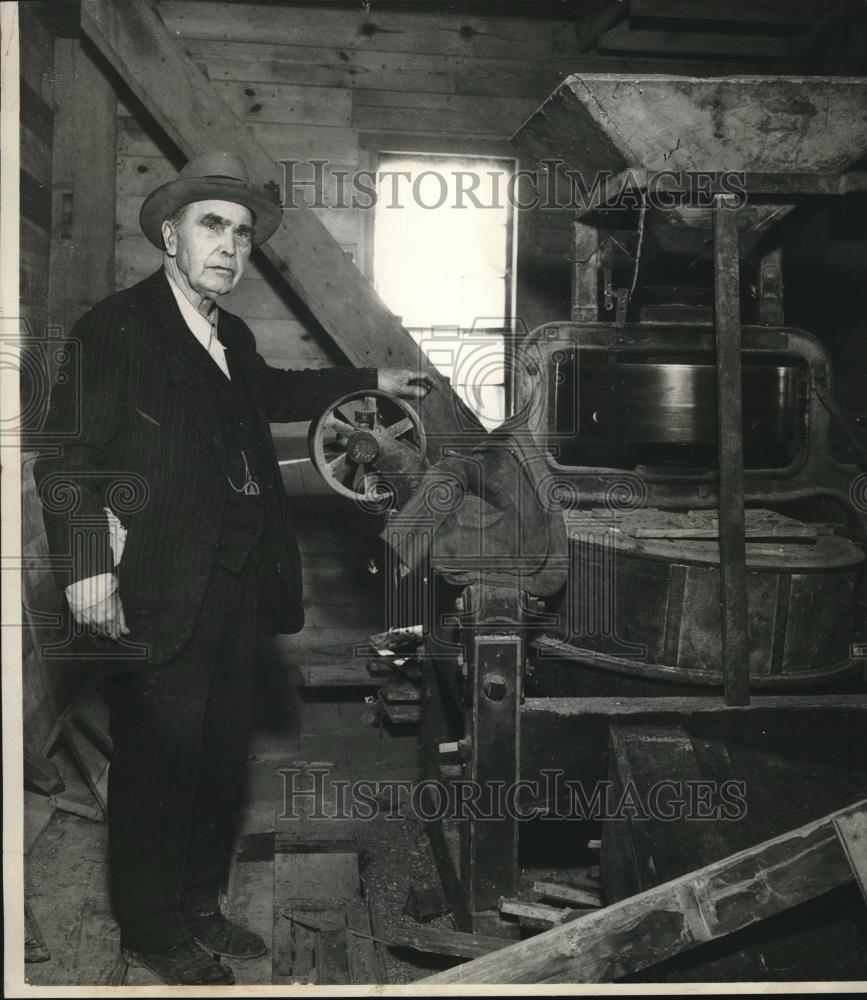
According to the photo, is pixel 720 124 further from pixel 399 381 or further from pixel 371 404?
pixel 371 404

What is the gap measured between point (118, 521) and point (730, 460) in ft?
6.10

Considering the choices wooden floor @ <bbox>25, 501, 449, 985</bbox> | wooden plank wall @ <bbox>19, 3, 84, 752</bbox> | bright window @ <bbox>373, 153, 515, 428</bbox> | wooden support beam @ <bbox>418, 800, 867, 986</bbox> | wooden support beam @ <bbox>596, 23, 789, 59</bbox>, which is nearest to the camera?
wooden support beam @ <bbox>418, 800, 867, 986</bbox>

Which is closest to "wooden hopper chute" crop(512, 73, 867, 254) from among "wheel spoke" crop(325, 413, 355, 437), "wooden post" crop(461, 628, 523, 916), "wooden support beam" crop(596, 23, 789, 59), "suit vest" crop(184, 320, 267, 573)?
"wheel spoke" crop(325, 413, 355, 437)

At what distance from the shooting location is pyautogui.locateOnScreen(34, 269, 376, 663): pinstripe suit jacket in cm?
245

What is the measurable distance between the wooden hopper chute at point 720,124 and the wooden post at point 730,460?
269 mm

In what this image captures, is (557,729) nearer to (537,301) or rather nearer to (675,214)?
(675,214)

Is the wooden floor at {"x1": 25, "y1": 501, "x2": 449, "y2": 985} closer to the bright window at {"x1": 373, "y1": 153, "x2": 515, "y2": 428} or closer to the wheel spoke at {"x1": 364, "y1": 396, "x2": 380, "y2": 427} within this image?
the bright window at {"x1": 373, "y1": 153, "x2": 515, "y2": 428}

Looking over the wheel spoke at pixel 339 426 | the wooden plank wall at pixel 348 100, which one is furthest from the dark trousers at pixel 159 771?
the wooden plank wall at pixel 348 100

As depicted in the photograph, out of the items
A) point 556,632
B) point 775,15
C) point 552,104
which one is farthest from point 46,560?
point 775,15

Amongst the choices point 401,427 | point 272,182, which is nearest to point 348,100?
point 272,182

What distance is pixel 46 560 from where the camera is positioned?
13.3 feet

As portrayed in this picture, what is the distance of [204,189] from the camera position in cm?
275

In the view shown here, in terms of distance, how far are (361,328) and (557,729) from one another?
2.47 metres

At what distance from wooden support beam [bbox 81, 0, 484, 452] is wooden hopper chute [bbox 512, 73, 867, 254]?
59.6 inches
